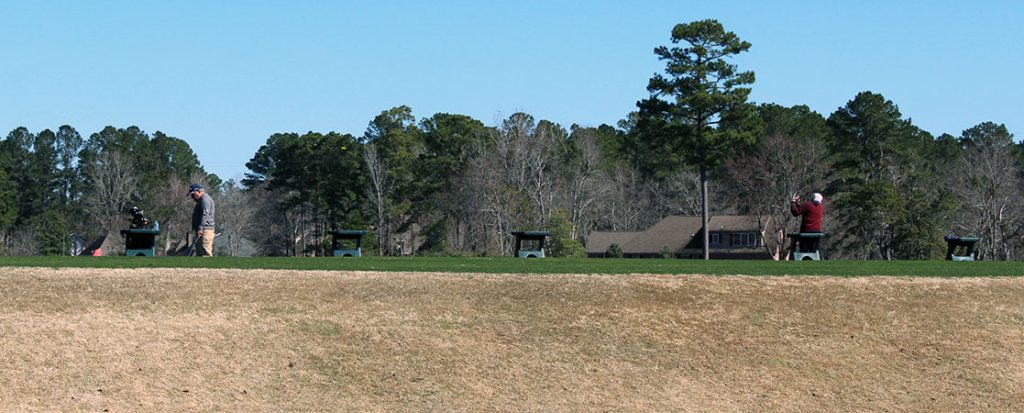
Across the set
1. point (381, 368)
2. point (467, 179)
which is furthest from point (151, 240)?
point (467, 179)

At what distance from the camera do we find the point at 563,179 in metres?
92.6

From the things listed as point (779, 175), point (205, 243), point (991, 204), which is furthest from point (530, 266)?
point (991, 204)

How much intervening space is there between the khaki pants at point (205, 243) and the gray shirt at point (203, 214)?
267 millimetres

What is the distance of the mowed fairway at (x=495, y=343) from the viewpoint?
15.7 metres

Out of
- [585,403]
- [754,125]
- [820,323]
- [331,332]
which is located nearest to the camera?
[585,403]

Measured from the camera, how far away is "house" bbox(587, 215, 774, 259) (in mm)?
87500

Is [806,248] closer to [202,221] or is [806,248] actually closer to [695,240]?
[202,221]

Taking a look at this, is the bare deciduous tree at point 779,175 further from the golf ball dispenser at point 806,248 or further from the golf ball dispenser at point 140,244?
the golf ball dispenser at point 140,244

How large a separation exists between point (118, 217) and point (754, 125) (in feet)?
183

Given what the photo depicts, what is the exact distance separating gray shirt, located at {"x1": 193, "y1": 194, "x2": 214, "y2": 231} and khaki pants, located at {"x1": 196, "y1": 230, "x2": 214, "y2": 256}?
0.27 metres

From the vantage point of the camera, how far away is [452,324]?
18172 millimetres

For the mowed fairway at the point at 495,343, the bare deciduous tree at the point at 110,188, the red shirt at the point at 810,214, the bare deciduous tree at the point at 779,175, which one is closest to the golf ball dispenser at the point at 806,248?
the red shirt at the point at 810,214

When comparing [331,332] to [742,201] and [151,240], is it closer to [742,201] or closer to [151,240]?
[151,240]

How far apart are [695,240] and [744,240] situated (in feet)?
12.3
